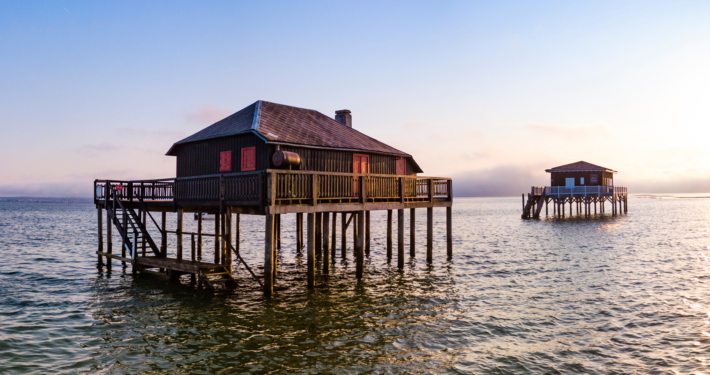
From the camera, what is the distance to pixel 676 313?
15.1m

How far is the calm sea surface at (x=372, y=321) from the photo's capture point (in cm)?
1070

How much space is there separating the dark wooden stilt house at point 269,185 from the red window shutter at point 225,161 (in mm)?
65

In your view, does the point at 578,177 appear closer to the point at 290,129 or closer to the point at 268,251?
the point at 290,129

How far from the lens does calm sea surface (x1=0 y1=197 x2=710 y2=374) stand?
10695mm

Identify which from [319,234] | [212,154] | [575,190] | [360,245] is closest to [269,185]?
[360,245]

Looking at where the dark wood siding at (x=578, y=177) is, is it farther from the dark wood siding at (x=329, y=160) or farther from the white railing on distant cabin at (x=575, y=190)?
the dark wood siding at (x=329, y=160)

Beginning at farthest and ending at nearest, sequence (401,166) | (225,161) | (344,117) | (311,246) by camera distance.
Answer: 1. (344,117)
2. (401,166)
3. (225,161)
4. (311,246)

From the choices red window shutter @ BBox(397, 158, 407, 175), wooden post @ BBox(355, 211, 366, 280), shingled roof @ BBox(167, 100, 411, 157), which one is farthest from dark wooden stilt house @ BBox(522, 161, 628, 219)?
wooden post @ BBox(355, 211, 366, 280)

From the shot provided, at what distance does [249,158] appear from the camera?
67.1 feet

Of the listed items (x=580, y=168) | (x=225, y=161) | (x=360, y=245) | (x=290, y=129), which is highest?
(x=580, y=168)

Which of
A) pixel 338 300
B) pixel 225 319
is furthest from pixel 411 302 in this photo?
pixel 225 319

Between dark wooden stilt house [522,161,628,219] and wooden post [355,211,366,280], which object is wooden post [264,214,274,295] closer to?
wooden post [355,211,366,280]

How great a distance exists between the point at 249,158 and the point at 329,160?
3806 millimetres

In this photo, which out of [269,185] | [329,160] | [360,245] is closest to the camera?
[269,185]
